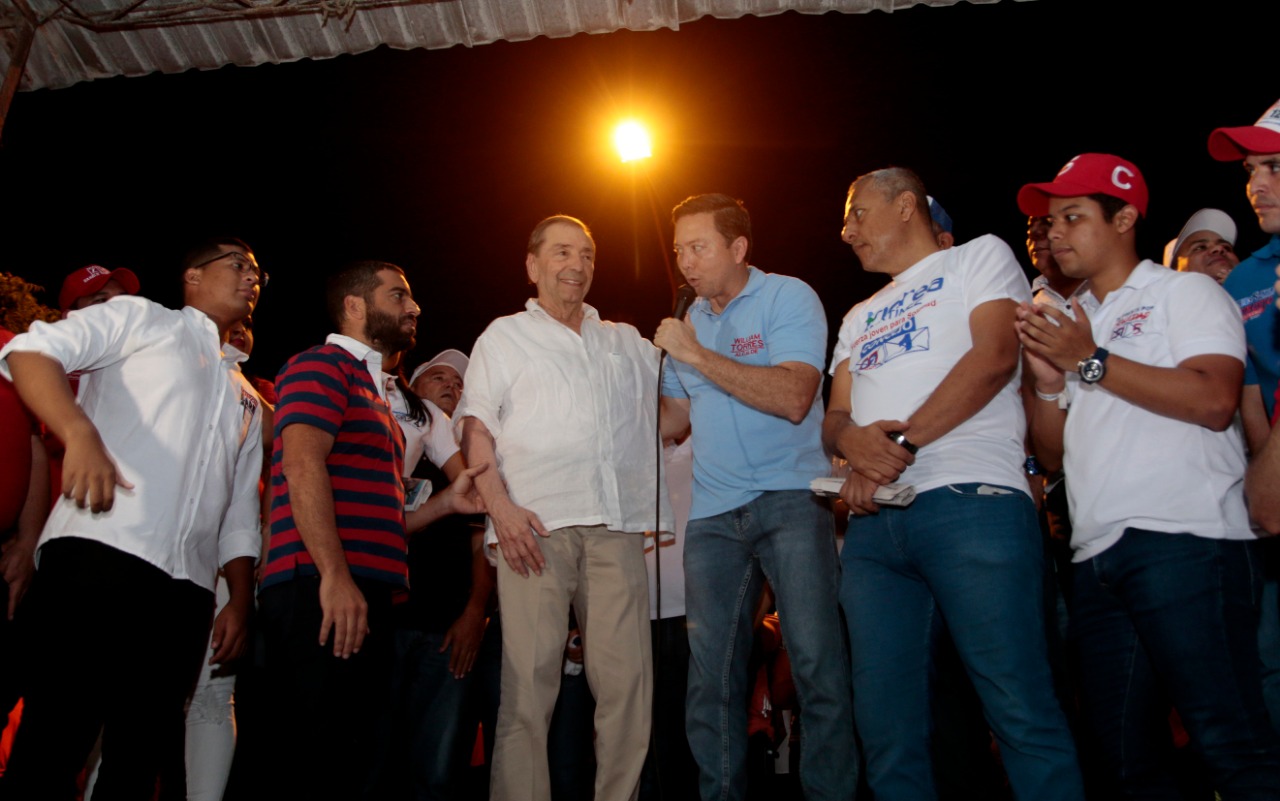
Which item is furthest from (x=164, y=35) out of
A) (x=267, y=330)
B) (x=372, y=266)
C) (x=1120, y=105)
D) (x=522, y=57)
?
(x=1120, y=105)

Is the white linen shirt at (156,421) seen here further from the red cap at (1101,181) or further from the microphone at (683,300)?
the red cap at (1101,181)

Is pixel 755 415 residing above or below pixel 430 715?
above

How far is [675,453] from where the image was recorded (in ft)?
14.0

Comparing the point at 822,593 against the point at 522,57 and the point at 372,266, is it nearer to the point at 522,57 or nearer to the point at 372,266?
the point at 372,266

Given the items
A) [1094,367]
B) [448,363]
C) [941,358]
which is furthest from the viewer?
[448,363]

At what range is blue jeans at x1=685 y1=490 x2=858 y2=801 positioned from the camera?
8.74ft

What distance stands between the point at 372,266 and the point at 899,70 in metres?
4.38

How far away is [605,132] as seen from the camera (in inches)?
279

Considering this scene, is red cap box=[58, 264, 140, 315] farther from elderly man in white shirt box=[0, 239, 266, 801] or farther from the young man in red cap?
the young man in red cap

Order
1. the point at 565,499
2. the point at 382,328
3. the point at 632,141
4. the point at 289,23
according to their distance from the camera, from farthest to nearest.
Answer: the point at 632,141 < the point at 289,23 < the point at 382,328 < the point at 565,499

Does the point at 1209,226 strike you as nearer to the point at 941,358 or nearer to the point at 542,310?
the point at 941,358

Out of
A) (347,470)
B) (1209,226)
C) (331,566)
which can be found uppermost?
(1209,226)

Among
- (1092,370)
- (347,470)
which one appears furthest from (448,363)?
(1092,370)

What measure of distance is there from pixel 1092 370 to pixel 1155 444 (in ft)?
0.81
